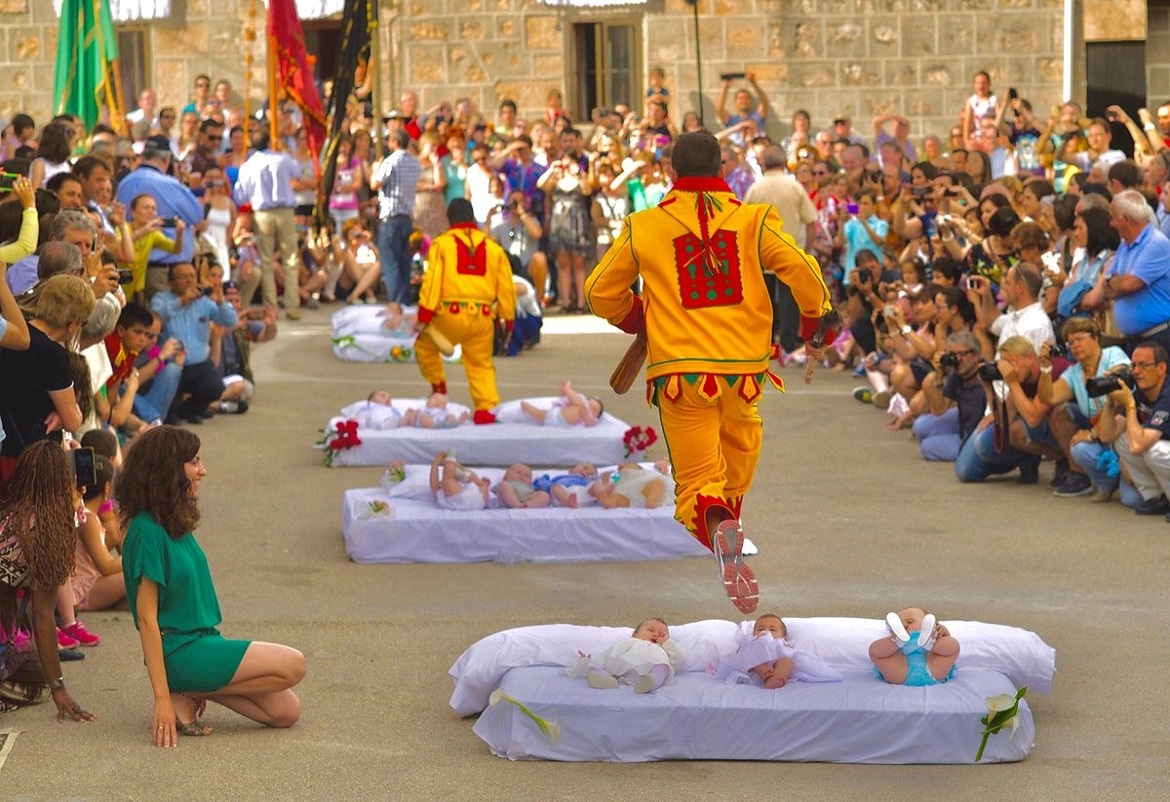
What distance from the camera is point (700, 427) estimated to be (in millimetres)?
6957

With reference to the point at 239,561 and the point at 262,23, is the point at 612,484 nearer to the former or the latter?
the point at 239,561

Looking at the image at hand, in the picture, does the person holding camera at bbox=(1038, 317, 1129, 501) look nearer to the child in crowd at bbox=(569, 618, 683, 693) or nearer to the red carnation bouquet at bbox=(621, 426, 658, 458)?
the red carnation bouquet at bbox=(621, 426, 658, 458)

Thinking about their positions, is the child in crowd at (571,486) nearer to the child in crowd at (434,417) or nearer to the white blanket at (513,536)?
the white blanket at (513,536)

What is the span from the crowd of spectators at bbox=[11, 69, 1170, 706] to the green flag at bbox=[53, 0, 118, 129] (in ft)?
1.88

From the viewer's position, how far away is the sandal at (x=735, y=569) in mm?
6211

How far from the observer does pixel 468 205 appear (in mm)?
12539

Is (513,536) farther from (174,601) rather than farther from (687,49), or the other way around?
(687,49)

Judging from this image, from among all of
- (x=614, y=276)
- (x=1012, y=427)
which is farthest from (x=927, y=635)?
(x=1012, y=427)

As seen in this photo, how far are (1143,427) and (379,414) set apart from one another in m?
4.93

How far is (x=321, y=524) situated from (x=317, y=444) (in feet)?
7.48

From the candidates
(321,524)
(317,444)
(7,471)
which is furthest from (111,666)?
(317,444)

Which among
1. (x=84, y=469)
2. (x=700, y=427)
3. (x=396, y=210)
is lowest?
(x=84, y=469)

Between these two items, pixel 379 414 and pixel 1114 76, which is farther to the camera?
pixel 1114 76

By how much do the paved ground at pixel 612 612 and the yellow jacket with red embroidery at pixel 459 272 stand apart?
129 cm
